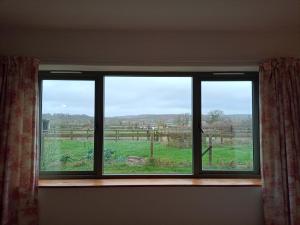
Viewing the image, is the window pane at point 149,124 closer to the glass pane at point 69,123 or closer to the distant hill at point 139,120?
the distant hill at point 139,120

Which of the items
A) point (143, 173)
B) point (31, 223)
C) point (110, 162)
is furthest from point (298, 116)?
point (31, 223)

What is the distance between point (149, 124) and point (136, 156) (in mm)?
412

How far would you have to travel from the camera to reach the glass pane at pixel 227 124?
3.31 meters

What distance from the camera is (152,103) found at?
335cm

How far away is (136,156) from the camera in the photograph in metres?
3.32

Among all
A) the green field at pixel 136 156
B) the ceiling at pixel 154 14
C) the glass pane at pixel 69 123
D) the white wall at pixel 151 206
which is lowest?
the white wall at pixel 151 206

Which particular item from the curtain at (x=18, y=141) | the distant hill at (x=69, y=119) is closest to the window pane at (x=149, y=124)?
the distant hill at (x=69, y=119)

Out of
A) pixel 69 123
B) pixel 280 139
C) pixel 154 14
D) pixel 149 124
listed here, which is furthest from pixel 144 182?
pixel 154 14

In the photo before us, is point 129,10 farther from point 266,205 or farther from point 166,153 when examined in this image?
point 266,205

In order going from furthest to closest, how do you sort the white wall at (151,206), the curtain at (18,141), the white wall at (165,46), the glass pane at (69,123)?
the glass pane at (69,123)
the white wall at (165,46)
the white wall at (151,206)
the curtain at (18,141)

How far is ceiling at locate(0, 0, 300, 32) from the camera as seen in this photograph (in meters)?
2.49

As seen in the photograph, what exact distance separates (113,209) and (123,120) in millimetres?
1025

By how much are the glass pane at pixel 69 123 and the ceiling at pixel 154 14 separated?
28.5 inches

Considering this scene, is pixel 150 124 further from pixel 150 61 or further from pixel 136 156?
pixel 150 61
